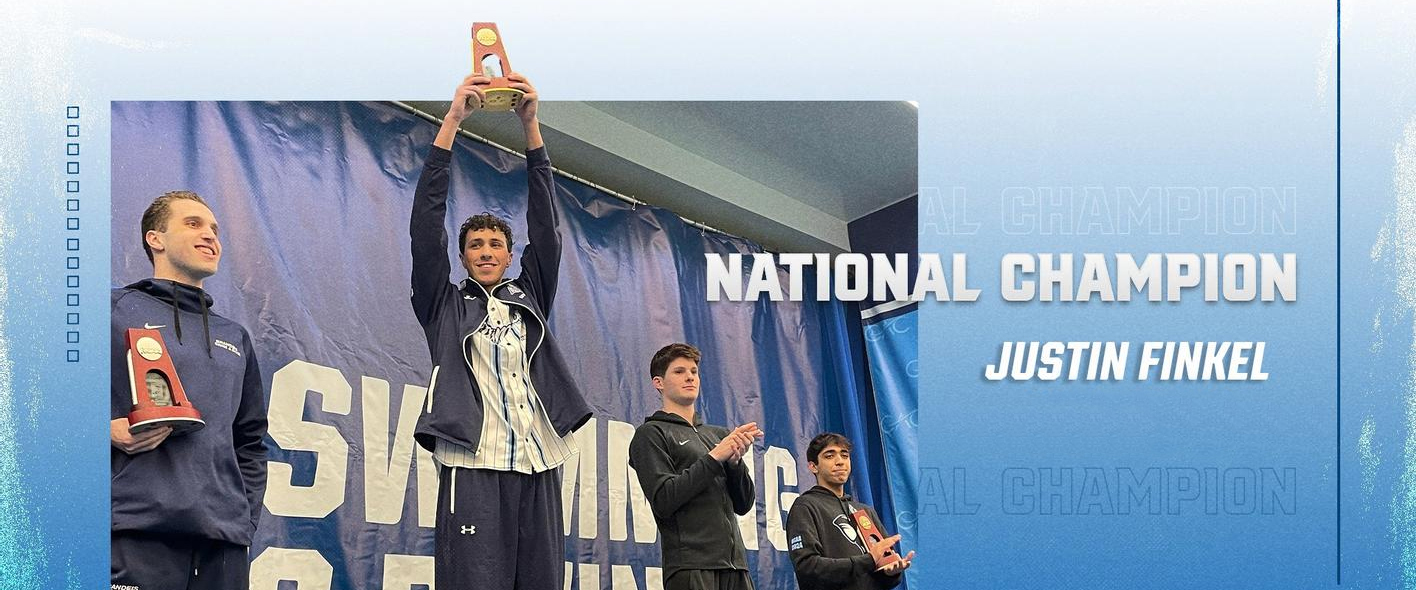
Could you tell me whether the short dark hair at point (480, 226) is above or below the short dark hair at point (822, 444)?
above

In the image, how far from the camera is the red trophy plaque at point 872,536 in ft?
14.2

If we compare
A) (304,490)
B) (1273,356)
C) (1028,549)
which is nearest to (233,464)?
(304,490)

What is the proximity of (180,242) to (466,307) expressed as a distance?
2.55 feet

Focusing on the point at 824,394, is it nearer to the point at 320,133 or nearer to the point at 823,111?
the point at 823,111

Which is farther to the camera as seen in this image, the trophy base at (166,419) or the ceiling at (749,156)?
the ceiling at (749,156)

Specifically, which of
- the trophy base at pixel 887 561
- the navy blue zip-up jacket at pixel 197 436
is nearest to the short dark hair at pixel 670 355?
the trophy base at pixel 887 561

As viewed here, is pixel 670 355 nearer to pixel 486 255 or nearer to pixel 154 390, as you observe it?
pixel 486 255

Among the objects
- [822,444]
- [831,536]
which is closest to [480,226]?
[822,444]

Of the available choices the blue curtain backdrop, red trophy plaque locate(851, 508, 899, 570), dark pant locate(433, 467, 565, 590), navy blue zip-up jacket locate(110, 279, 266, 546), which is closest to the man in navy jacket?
dark pant locate(433, 467, 565, 590)


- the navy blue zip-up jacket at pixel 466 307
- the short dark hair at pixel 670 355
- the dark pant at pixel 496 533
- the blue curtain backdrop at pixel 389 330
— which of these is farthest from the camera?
the short dark hair at pixel 670 355

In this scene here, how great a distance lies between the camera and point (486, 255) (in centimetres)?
438

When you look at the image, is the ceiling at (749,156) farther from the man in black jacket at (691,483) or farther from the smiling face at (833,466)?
the smiling face at (833,466)

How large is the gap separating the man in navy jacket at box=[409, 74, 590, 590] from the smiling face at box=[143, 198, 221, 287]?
57 centimetres

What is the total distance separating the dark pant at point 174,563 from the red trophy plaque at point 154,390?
11.5 inches
